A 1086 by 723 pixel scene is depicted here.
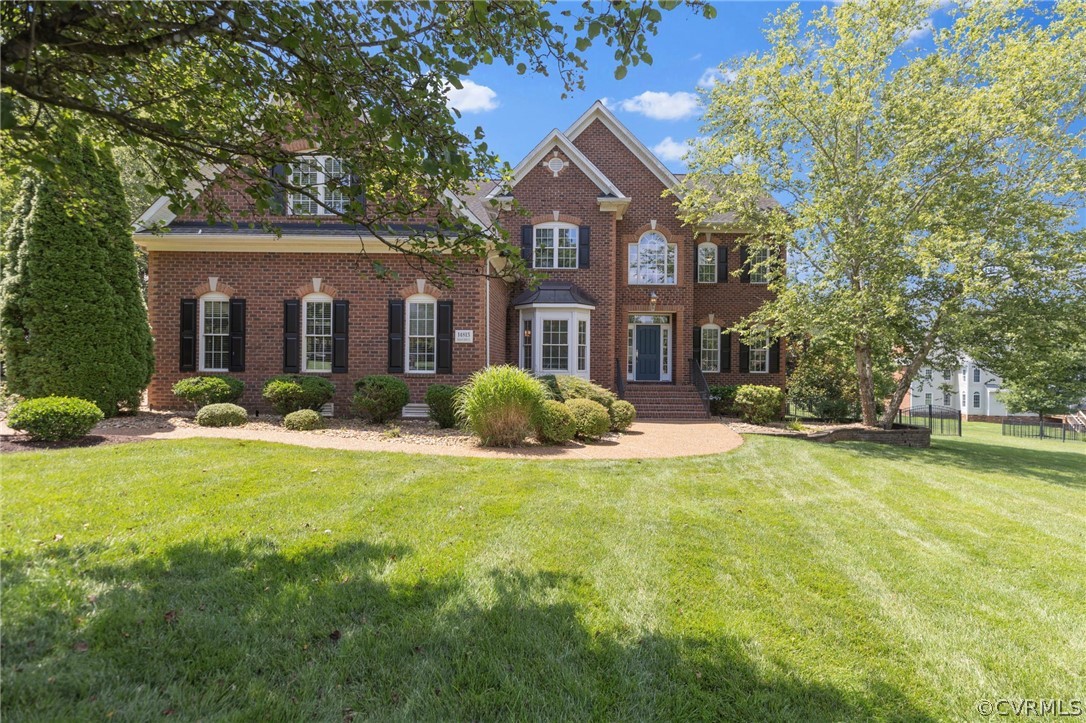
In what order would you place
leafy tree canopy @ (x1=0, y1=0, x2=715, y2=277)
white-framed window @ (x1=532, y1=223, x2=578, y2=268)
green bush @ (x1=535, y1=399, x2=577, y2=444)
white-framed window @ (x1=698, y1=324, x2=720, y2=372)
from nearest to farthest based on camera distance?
leafy tree canopy @ (x1=0, y1=0, x2=715, y2=277) → green bush @ (x1=535, y1=399, x2=577, y2=444) → white-framed window @ (x1=532, y1=223, x2=578, y2=268) → white-framed window @ (x1=698, y1=324, x2=720, y2=372)

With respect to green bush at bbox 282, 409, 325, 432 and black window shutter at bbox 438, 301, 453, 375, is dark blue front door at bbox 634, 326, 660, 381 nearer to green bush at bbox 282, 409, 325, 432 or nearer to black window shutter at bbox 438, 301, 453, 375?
black window shutter at bbox 438, 301, 453, 375

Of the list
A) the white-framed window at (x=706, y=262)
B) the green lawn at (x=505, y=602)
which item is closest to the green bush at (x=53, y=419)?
the green lawn at (x=505, y=602)

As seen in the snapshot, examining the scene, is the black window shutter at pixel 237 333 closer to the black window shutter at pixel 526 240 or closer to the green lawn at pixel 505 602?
the green lawn at pixel 505 602

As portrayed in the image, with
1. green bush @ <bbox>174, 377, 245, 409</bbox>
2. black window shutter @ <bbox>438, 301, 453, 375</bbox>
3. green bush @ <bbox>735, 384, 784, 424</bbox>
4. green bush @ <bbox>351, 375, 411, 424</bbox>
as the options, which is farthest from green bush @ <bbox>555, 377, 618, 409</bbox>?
green bush @ <bbox>174, 377, 245, 409</bbox>

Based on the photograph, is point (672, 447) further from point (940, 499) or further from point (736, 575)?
point (736, 575)

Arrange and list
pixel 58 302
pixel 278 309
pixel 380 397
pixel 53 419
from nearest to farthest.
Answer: pixel 53 419
pixel 58 302
pixel 380 397
pixel 278 309

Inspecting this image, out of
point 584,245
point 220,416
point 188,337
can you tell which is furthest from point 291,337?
point 584,245

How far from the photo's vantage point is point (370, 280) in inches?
489

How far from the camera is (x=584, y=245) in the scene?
52.6ft

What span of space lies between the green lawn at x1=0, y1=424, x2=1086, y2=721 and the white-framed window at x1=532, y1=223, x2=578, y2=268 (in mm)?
11300

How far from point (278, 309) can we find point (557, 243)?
341 inches

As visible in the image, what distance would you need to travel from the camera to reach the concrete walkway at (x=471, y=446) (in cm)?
828

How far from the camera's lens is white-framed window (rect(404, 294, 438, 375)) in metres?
12.8

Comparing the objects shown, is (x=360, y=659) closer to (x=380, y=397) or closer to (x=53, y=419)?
(x=53, y=419)
